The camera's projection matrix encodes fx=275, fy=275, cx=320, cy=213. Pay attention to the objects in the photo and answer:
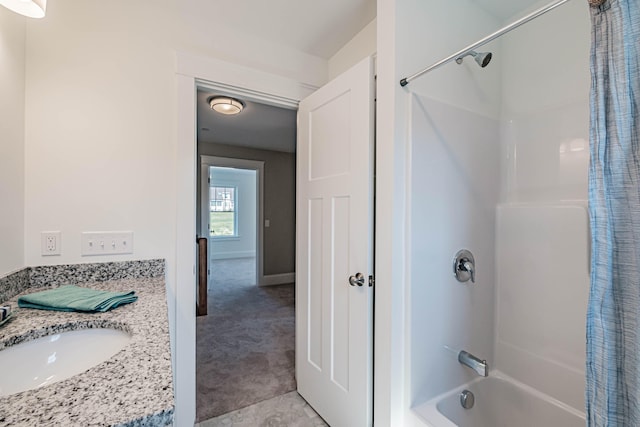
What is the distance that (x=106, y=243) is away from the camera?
1405 millimetres

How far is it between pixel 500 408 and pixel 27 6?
278 cm

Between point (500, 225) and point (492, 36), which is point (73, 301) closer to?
point (492, 36)

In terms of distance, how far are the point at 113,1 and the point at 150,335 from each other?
5.49 feet

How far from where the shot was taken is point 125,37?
1.44 m

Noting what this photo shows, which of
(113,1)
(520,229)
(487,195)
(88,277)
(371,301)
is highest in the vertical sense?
(113,1)

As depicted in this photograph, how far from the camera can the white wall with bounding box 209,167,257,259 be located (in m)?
7.84

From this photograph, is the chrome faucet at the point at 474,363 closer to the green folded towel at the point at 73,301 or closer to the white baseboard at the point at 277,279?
the green folded towel at the point at 73,301

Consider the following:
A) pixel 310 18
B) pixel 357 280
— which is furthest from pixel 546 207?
pixel 310 18

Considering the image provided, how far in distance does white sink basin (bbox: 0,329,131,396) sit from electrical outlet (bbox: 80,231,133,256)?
63cm

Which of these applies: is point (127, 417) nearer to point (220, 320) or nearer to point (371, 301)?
point (371, 301)

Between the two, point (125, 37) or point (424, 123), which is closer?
point (424, 123)

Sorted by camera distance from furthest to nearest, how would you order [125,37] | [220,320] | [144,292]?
[220,320] → [125,37] → [144,292]

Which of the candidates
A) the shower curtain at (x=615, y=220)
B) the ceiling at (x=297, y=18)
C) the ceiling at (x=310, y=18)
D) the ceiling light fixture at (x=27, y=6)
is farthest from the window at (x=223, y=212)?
the shower curtain at (x=615, y=220)

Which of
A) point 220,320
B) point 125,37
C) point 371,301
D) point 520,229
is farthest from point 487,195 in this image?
point 220,320
